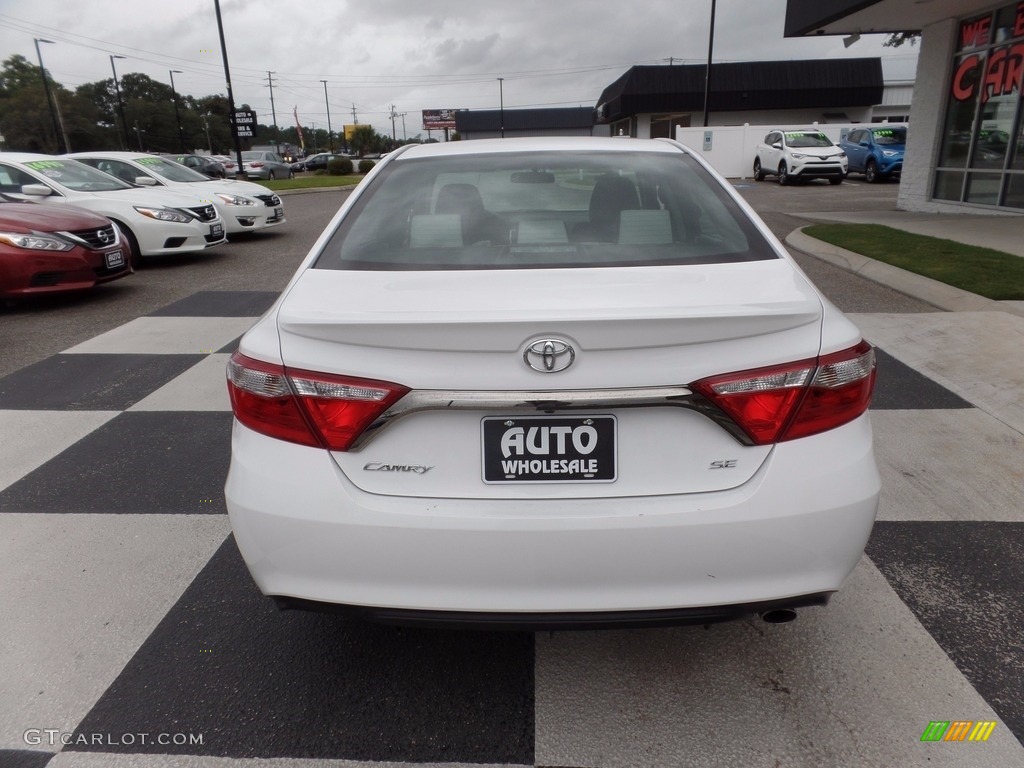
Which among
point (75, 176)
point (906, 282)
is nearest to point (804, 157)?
point (906, 282)

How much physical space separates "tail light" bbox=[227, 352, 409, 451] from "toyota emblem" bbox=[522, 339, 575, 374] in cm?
31

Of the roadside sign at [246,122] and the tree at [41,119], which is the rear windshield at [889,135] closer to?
the roadside sign at [246,122]

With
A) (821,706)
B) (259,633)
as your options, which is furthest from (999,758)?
(259,633)

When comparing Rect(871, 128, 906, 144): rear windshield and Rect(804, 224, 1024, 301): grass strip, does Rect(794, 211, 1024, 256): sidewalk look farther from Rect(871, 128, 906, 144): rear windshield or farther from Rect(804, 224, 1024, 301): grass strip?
Rect(871, 128, 906, 144): rear windshield

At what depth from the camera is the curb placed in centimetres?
660

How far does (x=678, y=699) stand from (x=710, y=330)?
1.13 m

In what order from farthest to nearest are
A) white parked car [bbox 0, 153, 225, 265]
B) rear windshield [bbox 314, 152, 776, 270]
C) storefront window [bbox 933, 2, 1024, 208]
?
storefront window [bbox 933, 2, 1024, 208]
white parked car [bbox 0, 153, 225, 265]
rear windshield [bbox 314, 152, 776, 270]

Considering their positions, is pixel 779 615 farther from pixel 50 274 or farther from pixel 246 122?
pixel 246 122

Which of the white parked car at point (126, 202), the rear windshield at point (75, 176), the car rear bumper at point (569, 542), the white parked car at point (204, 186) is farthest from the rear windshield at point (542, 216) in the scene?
the white parked car at point (204, 186)

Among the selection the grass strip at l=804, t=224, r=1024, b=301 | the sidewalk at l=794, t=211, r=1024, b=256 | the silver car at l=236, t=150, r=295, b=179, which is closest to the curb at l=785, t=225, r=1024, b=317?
the grass strip at l=804, t=224, r=1024, b=301

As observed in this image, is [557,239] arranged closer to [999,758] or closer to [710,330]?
[710,330]

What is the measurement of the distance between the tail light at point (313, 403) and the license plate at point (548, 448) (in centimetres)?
26

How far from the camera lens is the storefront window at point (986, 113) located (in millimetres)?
12242

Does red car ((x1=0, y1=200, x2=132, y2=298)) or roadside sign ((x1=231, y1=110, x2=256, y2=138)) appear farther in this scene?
roadside sign ((x1=231, y1=110, x2=256, y2=138))
